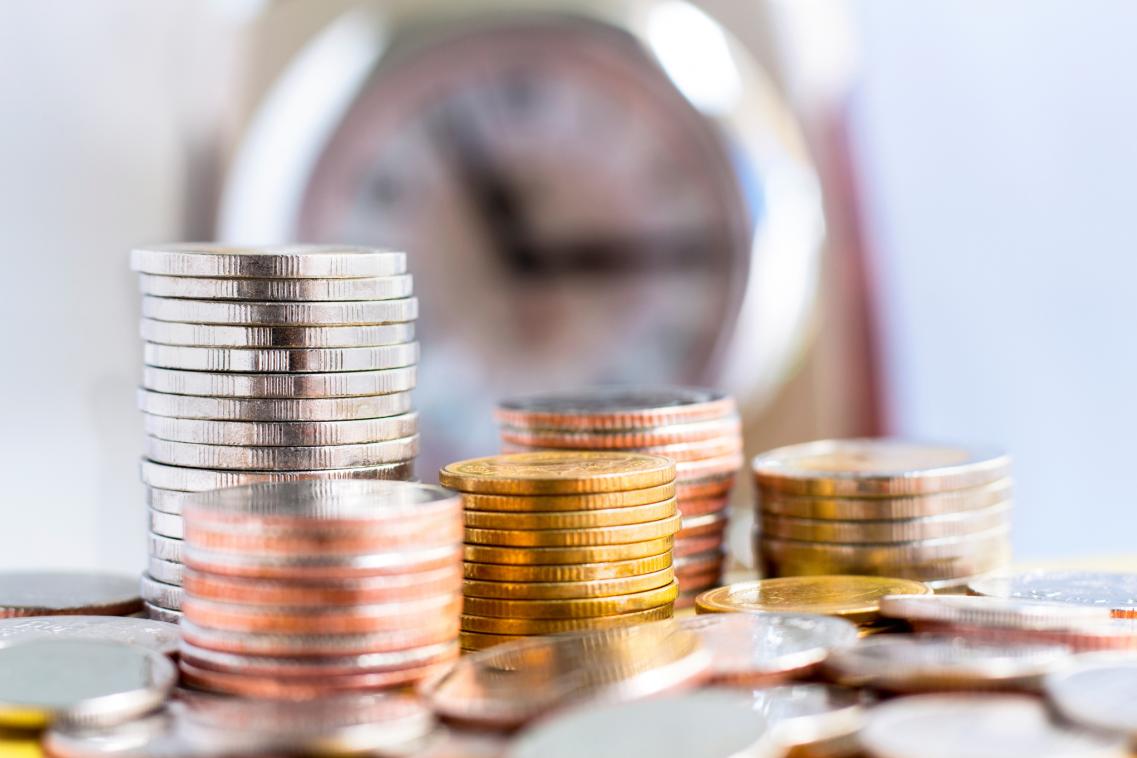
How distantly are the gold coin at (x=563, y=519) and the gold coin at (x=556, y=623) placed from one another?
0.06 metres

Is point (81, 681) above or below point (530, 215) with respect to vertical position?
below

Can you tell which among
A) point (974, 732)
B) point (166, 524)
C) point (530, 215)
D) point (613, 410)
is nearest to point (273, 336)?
point (166, 524)

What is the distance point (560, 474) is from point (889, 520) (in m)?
0.28

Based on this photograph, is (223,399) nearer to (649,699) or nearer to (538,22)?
(649,699)

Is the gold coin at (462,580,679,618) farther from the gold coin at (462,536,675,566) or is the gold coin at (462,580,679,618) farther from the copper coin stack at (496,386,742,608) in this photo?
the copper coin stack at (496,386,742,608)

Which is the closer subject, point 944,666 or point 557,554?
point 944,666

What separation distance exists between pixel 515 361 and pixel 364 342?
47.2 inches

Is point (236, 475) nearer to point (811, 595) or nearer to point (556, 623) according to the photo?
point (556, 623)

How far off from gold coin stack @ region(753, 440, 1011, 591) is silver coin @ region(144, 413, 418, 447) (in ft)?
1.04

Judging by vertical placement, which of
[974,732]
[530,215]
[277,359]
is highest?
[530,215]

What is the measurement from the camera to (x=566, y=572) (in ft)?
3.06

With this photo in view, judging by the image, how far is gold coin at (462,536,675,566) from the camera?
929mm

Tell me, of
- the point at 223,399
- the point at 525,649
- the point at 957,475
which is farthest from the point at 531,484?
the point at 957,475

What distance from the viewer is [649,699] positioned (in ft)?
2.53
